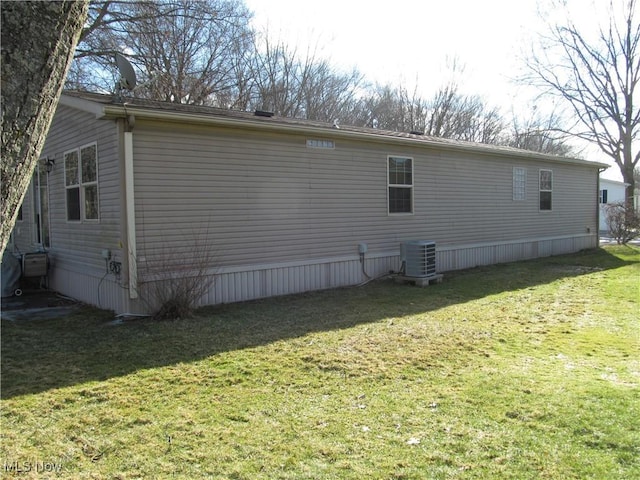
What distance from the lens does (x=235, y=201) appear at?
25.6ft

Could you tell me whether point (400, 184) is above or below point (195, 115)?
below

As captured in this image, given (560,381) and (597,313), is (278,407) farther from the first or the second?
(597,313)

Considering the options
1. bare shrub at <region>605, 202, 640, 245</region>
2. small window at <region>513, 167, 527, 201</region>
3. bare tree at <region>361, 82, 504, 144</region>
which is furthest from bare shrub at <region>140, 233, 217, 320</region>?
bare tree at <region>361, 82, 504, 144</region>

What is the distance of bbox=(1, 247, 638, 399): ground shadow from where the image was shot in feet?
15.3

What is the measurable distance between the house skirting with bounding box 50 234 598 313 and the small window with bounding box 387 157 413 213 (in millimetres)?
1006

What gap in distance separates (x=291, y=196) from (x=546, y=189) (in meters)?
9.49

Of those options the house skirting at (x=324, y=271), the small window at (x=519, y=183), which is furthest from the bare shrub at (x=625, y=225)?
the house skirting at (x=324, y=271)

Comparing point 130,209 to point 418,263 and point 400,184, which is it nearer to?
point 418,263

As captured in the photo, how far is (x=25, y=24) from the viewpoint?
131cm

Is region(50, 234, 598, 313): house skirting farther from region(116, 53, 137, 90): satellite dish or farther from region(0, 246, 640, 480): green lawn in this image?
region(116, 53, 137, 90): satellite dish

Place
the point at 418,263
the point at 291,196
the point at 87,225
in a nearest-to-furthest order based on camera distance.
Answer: the point at 87,225, the point at 291,196, the point at 418,263

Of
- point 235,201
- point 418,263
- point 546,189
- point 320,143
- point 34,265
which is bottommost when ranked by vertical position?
point 418,263

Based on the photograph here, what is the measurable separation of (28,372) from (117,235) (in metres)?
2.62

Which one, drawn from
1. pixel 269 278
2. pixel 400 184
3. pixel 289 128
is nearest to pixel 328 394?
pixel 269 278
